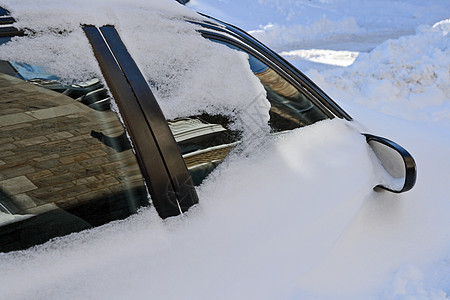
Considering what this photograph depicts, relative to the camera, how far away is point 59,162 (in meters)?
1.23

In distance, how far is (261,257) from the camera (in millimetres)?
1241

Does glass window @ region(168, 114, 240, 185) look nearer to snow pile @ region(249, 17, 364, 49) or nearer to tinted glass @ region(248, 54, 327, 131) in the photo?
tinted glass @ region(248, 54, 327, 131)

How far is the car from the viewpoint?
118cm

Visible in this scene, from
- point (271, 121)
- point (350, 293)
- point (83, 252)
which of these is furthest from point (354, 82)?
point (83, 252)

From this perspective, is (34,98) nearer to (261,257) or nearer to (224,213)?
(224,213)

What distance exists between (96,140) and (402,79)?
4737 millimetres

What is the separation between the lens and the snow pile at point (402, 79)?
4.75 metres

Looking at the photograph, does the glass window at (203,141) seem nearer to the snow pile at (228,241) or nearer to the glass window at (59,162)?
the snow pile at (228,241)

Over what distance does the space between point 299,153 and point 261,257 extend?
17.8 inches

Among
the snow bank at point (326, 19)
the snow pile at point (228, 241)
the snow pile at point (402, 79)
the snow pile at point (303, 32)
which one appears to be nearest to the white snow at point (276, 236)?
the snow pile at point (228, 241)

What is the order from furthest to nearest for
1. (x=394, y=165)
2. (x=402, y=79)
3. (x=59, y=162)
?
(x=402, y=79), (x=394, y=165), (x=59, y=162)

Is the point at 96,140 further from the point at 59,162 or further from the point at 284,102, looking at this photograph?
the point at 284,102

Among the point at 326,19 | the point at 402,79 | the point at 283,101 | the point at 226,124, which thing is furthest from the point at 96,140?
the point at 326,19

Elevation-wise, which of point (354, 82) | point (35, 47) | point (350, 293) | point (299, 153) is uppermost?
point (35, 47)
